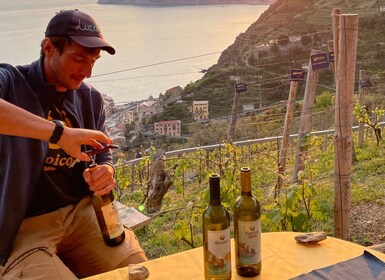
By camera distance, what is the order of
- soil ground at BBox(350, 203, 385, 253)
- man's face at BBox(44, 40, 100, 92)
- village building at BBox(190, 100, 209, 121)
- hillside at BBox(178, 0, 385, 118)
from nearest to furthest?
man's face at BBox(44, 40, 100, 92) < soil ground at BBox(350, 203, 385, 253) < village building at BBox(190, 100, 209, 121) < hillside at BBox(178, 0, 385, 118)

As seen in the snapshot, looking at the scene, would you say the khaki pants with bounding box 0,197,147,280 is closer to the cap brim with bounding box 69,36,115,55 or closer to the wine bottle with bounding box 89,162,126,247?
the wine bottle with bounding box 89,162,126,247

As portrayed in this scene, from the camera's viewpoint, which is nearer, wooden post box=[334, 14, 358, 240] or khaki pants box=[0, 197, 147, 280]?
khaki pants box=[0, 197, 147, 280]

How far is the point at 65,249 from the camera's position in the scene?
2.27m

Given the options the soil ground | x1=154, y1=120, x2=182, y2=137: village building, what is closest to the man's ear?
the soil ground

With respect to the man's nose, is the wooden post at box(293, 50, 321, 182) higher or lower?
lower

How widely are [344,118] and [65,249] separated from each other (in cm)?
164

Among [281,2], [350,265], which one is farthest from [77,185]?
[281,2]

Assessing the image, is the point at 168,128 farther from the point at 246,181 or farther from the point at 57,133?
the point at 246,181

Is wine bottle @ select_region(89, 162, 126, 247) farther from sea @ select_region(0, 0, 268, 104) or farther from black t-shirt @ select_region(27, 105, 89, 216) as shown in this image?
sea @ select_region(0, 0, 268, 104)

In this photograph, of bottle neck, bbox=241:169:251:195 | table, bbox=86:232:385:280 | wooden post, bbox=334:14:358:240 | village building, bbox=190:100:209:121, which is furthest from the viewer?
village building, bbox=190:100:209:121

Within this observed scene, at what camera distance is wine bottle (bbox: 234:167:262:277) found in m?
1.46

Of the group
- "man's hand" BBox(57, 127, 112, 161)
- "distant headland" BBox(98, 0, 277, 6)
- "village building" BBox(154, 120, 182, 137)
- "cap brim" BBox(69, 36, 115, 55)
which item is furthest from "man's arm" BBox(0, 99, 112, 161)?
"distant headland" BBox(98, 0, 277, 6)

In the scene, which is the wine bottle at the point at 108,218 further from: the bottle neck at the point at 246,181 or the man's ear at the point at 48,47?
the bottle neck at the point at 246,181

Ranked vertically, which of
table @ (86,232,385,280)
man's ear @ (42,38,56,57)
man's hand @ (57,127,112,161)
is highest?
man's ear @ (42,38,56,57)
